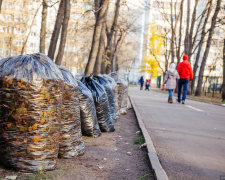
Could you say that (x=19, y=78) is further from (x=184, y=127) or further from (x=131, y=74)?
(x=131, y=74)

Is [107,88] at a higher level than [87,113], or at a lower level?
higher

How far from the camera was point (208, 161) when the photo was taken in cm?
443

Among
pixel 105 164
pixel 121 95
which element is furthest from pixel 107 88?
pixel 105 164

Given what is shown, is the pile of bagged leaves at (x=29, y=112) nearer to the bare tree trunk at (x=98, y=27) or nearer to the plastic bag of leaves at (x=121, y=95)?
the plastic bag of leaves at (x=121, y=95)

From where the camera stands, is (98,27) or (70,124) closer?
(70,124)

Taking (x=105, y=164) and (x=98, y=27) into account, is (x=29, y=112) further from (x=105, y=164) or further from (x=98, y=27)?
(x=98, y=27)

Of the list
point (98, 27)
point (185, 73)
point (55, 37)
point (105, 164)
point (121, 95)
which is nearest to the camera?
point (105, 164)

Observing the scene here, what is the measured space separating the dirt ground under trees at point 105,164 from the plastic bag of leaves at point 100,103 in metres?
0.44

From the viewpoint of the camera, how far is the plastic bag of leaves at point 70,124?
158 inches

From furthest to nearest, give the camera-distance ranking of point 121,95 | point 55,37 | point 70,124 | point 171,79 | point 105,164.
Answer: point 171,79 → point 55,37 → point 121,95 → point 70,124 → point 105,164

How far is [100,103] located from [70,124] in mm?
1835

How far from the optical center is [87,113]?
5.21 m

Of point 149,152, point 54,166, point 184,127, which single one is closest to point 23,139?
point 54,166

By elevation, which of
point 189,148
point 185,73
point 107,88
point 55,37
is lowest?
point 189,148
